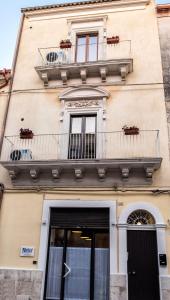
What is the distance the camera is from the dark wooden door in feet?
25.8

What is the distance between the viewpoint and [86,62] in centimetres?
1049

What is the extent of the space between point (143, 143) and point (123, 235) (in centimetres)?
298

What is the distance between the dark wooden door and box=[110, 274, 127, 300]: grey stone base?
0.14 meters

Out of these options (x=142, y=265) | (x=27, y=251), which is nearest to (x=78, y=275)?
(x=27, y=251)

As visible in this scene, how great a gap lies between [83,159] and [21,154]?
7.52 feet

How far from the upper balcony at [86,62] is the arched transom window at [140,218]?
15.8 feet

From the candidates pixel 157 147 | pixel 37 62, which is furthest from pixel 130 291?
pixel 37 62

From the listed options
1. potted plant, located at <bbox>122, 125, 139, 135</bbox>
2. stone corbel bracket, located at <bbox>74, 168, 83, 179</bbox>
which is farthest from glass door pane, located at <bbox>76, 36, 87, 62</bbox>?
stone corbel bracket, located at <bbox>74, 168, 83, 179</bbox>

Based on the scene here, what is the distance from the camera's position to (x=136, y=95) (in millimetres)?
10250

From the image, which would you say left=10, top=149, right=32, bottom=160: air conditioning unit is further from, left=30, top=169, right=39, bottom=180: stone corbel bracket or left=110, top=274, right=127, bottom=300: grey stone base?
left=110, top=274, right=127, bottom=300: grey stone base

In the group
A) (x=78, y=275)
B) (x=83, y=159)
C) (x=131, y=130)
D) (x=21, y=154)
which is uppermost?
(x=131, y=130)

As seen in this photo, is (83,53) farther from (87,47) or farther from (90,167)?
(90,167)

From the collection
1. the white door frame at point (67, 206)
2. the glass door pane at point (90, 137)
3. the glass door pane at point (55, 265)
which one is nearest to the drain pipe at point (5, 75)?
the glass door pane at point (90, 137)

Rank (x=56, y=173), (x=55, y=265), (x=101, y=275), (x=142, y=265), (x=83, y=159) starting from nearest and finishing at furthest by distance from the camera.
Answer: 1. (x=142, y=265)
2. (x=101, y=275)
3. (x=55, y=265)
4. (x=83, y=159)
5. (x=56, y=173)
